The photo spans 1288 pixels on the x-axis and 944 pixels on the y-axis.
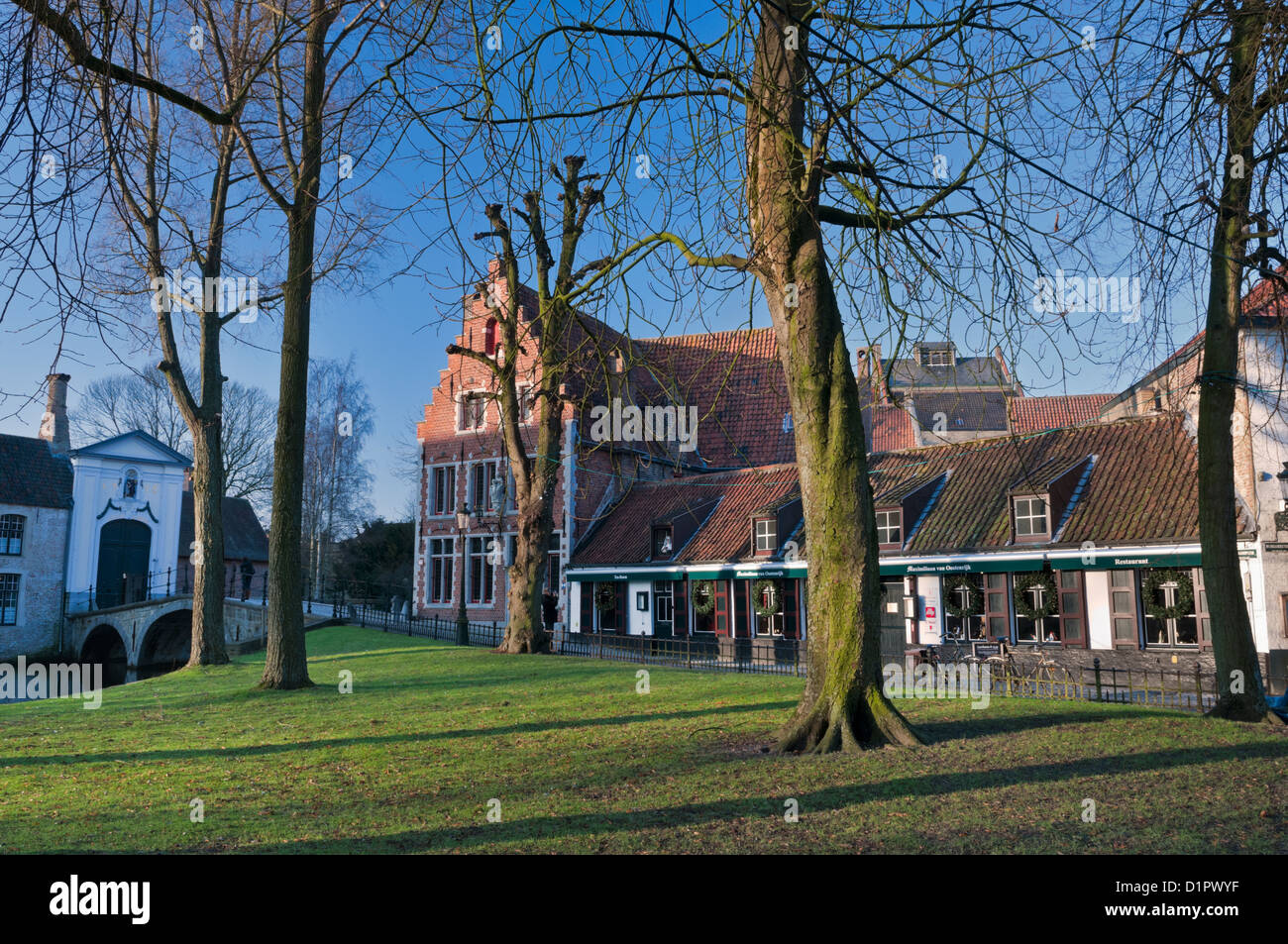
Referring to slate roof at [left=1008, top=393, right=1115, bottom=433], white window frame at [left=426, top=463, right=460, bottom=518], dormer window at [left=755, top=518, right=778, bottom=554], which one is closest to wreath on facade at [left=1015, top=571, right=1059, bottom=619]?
dormer window at [left=755, top=518, right=778, bottom=554]

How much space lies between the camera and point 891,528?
25.5 metres

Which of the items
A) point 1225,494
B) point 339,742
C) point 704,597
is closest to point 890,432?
point 704,597

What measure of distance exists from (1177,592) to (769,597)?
1096 cm

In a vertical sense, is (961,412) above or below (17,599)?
above

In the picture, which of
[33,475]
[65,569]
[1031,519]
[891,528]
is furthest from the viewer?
[65,569]

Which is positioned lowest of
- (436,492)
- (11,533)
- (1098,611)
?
(1098,611)

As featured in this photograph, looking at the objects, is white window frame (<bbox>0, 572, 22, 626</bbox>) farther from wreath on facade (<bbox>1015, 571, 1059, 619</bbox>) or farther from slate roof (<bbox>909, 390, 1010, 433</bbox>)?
slate roof (<bbox>909, 390, 1010, 433</bbox>)

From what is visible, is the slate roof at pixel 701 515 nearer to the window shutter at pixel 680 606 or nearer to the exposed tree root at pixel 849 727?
the window shutter at pixel 680 606

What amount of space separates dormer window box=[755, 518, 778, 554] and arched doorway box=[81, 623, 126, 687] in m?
29.0

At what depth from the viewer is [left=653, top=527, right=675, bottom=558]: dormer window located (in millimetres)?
30875

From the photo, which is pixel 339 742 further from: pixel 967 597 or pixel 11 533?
pixel 11 533

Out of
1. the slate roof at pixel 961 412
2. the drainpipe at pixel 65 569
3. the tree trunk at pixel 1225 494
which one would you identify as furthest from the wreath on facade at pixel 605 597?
the slate roof at pixel 961 412

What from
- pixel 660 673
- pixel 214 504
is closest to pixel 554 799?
pixel 660 673

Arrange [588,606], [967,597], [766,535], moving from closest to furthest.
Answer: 1. [967,597]
2. [766,535]
3. [588,606]
